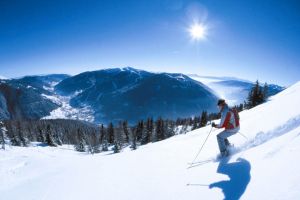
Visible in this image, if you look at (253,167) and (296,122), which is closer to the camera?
(253,167)

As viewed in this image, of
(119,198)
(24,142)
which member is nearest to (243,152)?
(119,198)

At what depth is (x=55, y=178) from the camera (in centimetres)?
1170

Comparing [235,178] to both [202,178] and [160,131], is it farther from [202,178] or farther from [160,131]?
[160,131]

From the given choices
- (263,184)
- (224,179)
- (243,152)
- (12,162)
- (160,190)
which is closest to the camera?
(263,184)

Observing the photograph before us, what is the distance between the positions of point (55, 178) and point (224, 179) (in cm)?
999

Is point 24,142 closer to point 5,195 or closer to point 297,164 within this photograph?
point 5,195

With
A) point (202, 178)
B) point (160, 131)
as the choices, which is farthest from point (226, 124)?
point (160, 131)

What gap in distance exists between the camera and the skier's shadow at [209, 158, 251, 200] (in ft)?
18.8

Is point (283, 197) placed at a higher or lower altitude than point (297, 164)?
lower

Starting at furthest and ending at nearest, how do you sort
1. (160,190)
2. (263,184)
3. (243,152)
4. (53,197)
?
(53,197)
(243,152)
(160,190)
(263,184)

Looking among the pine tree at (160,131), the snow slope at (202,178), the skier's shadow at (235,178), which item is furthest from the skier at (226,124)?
the pine tree at (160,131)

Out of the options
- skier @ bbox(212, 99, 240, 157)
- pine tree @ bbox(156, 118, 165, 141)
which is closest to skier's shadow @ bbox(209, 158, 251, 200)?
skier @ bbox(212, 99, 240, 157)

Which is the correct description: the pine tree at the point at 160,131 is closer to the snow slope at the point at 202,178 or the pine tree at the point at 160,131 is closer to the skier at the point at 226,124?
the snow slope at the point at 202,178

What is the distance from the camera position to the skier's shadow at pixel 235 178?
5734mm
